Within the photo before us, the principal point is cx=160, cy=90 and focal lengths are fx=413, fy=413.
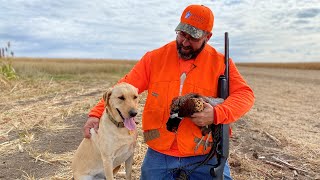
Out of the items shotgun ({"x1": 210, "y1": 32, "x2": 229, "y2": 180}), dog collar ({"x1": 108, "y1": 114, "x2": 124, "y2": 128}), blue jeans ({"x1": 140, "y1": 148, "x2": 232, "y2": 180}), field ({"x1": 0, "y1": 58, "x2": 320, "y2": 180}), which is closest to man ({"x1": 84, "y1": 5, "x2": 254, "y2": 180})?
blue jeans ({"x1": 140, "y1": 148, "x2": 232, "y2": 180})

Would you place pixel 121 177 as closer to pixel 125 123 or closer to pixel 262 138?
pixel 125 123

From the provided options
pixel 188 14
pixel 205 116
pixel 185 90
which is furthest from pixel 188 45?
pixel 205 116

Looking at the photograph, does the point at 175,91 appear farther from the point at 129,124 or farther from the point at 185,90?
the point at 129,124

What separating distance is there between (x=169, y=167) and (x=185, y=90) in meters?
0.95

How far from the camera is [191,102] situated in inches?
169

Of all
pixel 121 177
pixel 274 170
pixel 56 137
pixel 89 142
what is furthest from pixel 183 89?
pixel 56 137

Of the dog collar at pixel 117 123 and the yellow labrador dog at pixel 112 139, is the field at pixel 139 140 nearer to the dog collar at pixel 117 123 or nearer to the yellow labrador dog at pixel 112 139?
the yellow labrador dog at pixel 112 139

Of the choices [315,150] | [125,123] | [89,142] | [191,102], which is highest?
[191,102]

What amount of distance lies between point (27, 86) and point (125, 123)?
45.9 ft

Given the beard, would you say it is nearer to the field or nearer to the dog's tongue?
the dog's tongue

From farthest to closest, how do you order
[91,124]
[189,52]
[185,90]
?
[91,124], [189,52], [185,90]

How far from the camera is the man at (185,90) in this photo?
15.5 ft

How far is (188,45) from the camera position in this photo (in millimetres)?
4801

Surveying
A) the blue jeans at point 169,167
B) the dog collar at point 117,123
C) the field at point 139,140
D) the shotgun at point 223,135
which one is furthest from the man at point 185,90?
the field at point 139,140
